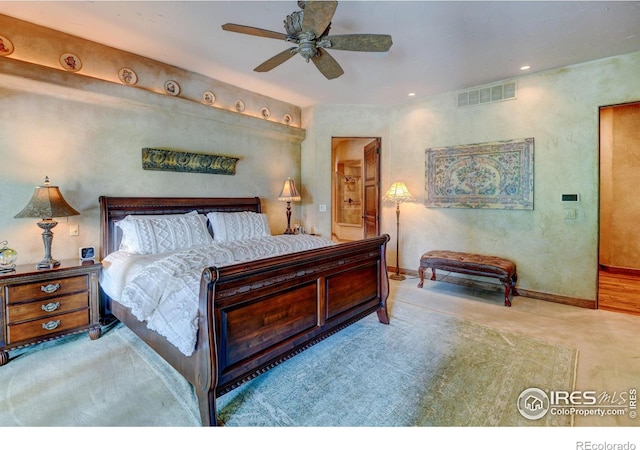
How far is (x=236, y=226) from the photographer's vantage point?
379 cm

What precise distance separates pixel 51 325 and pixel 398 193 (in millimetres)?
4481

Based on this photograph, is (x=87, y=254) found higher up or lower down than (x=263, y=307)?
higher up

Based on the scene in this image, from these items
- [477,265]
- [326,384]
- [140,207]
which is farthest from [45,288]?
[477,265]

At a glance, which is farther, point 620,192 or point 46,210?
point 620,192

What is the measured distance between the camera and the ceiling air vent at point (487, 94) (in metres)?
4.01

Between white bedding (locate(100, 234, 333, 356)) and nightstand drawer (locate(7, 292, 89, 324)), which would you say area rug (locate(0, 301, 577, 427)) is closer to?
nightstand drawer (locate(7, 292, 89, 324))

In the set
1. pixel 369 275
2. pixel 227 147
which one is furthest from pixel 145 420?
pixel 227 147

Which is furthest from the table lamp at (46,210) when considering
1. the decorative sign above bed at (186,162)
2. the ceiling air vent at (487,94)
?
the ceiling air vent at (487,94)

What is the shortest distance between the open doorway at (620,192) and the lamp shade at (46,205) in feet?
23.5

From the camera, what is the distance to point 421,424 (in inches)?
68.2

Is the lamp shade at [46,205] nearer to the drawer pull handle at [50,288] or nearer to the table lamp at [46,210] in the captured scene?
the table lamp at [46,210]

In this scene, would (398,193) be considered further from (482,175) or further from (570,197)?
(570,197)

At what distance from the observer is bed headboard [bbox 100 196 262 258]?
3.18 meters
